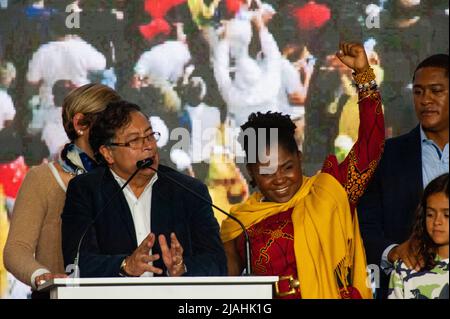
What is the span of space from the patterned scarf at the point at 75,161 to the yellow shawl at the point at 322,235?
643mm

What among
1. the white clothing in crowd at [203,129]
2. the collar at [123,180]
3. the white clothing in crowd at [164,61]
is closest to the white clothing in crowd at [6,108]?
the white clothing in crowd at [164,61]

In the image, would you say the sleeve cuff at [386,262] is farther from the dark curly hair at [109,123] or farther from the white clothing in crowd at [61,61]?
the white clothing in crowd at [61,61]

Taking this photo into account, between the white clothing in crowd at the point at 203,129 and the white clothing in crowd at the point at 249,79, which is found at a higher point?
the white clothing in crowd at the point at 249,79

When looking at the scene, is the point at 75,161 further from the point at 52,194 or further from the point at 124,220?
the point at 124,220

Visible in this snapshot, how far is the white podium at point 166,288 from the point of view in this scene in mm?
3955

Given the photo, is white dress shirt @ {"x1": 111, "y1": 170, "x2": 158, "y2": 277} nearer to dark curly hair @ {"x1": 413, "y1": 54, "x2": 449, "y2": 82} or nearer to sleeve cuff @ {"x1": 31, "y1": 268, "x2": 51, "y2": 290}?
sleeve cuff @ {"x1": 31, "y1": 268, "x2": 51, "y2": 290}

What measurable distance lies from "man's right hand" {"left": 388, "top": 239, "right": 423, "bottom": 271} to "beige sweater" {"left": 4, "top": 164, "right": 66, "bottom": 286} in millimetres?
1351

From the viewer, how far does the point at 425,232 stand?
4609 mm

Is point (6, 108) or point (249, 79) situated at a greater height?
point (249, 79)

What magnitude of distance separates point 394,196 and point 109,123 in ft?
4.02

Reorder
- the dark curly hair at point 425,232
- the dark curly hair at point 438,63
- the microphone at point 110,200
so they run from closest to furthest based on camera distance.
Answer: the microphone at point 110,200, the dark curly hair at point 425,232, the dark curly hair at point 438,63

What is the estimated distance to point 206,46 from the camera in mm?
6523

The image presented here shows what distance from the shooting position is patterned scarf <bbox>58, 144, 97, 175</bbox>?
509 cm

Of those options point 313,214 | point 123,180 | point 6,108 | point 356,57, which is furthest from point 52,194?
point 6,108
